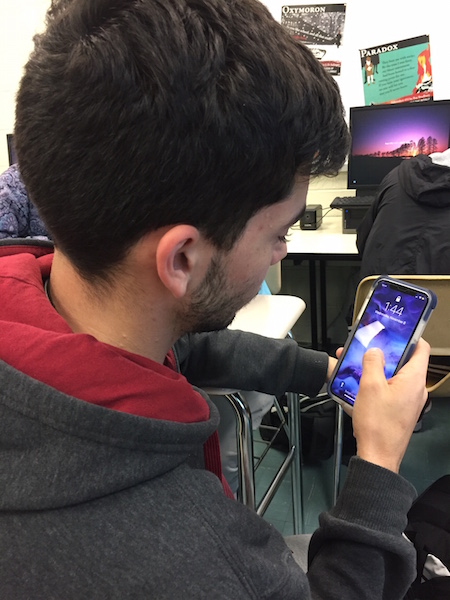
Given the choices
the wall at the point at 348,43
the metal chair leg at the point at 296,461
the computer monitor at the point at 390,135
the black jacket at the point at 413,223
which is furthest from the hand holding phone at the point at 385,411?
the computer monitor at the point at 390,135

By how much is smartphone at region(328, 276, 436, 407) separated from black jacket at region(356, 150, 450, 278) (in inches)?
28.2

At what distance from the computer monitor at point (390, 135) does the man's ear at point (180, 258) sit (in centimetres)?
194

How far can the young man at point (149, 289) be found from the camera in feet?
1.25

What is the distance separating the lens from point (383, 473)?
568 mm

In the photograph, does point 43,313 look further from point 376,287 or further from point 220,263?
point 376,287

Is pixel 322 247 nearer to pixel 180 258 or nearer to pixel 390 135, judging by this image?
pixel 390 135

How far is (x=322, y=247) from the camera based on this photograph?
2.00 meters

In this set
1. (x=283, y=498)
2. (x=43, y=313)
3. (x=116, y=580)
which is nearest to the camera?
(x=116, y=580)

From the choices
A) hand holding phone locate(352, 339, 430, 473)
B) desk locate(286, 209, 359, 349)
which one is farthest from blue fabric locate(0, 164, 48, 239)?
hand holding phone locate(352, 339, 430, 473)

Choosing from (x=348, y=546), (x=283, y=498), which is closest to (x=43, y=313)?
(x=348, y=546)

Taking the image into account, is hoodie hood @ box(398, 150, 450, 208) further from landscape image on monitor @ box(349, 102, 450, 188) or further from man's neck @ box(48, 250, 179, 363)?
man's neck @ box(48, 250, 179, 363)

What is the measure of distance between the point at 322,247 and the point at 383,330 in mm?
1229

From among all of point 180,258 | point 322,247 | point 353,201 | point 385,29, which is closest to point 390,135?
point 353,201

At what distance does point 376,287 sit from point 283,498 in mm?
986
